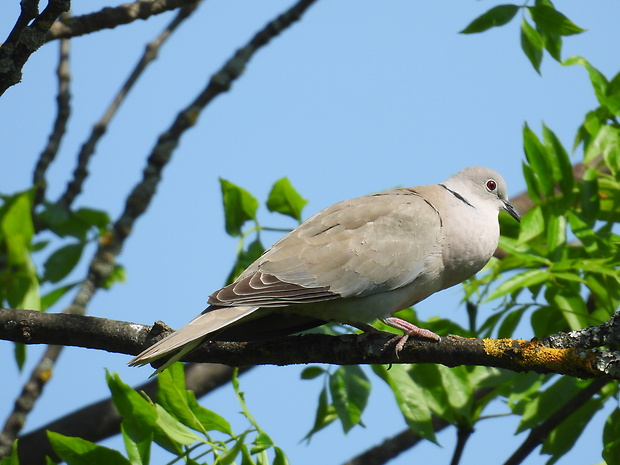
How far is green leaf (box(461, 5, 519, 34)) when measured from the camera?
3492 mm

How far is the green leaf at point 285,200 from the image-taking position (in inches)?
147

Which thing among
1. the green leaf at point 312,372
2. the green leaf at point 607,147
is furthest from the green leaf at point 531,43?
the green leaf at point 312,372

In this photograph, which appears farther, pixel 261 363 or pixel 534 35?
pixel 534 35

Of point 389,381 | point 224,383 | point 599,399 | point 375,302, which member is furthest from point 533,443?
point 224,383

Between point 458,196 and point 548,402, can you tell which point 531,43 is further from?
point 548,402

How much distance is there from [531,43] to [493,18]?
0.64 ft

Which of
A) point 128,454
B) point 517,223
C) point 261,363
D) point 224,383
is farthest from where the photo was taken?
point 224,383

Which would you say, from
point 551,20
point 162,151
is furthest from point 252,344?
point 162,151

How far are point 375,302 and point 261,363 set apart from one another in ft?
1.73

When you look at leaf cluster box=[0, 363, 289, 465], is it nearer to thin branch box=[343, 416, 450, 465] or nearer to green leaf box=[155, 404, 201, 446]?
green leaf box=[155, 404, 201, 446]

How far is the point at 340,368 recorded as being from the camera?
3.43 meters

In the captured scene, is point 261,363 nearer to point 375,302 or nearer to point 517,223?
point 375,302

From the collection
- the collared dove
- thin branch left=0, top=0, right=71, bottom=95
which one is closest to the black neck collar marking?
the collared dove

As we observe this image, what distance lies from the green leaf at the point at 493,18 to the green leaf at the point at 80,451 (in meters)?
2.18
